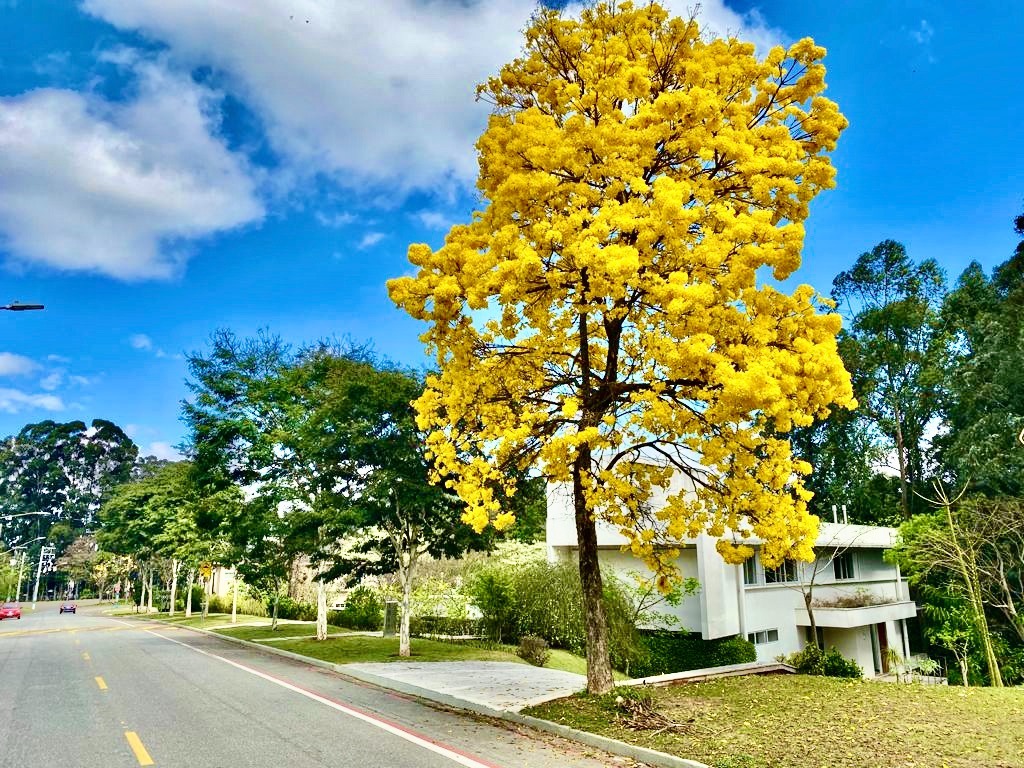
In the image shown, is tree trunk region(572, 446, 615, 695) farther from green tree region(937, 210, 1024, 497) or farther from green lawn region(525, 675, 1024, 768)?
green tree region(937, 210, 1024, 497)

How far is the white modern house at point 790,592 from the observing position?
23.6 m

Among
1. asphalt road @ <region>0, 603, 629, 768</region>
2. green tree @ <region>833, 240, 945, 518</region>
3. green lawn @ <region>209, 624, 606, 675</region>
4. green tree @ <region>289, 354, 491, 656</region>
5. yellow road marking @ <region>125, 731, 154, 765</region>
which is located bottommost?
green lawn @ <region>209, 624, 606, 675</region>

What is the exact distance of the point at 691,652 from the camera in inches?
914

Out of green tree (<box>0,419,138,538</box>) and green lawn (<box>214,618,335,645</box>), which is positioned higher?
green tree (<box>0,419,138,538</box>)

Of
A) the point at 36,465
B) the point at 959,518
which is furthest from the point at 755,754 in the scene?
the point at 36,465

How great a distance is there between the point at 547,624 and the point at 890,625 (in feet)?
69.2

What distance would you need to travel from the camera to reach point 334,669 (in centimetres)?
1678

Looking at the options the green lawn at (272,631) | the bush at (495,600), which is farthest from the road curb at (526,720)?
the green lawn at (272,631)

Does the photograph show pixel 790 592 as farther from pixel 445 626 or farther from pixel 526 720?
pixel 526 720

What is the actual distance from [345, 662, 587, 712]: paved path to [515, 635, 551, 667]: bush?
1820 millimetres

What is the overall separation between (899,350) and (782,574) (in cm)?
1767

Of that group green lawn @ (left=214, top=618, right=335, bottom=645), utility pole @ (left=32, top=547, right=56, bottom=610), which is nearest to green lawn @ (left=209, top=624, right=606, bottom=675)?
green lawn @ (left=214, top=618, right=335, bottom=645)

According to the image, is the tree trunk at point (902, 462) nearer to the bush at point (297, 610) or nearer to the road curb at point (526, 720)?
the bush at point (297, 610)

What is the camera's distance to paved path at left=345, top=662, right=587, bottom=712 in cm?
1205
